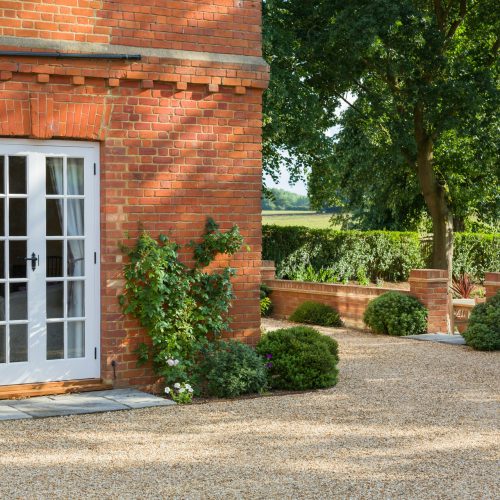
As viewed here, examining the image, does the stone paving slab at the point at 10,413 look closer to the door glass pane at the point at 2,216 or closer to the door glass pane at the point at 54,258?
the door glass pane at the point at 54,258

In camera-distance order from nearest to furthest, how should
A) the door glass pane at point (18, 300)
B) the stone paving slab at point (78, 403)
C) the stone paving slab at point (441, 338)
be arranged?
the stone paving slab at point (78, 403)
the door glass pane at point (18, 300)
the stone paving slab at point (441, 338)

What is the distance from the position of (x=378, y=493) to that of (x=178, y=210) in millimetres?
4598

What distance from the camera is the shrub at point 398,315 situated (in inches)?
620

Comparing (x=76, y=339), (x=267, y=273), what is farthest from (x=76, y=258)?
(x=267, y=273)

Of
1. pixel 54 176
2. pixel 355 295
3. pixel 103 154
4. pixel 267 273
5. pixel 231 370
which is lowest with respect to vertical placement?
pixel 231 370

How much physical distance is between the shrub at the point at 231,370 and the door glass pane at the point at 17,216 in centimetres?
226

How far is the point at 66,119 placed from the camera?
30.3 ft

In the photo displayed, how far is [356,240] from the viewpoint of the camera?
24.6 m

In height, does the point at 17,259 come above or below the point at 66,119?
below

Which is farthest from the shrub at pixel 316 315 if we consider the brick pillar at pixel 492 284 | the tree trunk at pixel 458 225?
the tree trunk at pixel 458 225

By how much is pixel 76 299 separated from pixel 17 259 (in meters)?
0.74

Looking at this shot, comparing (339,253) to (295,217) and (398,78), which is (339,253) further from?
(295,217)

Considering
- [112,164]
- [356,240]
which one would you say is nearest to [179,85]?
[112,164]

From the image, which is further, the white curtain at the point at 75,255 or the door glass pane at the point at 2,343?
the white curtain at the point at 75,255
